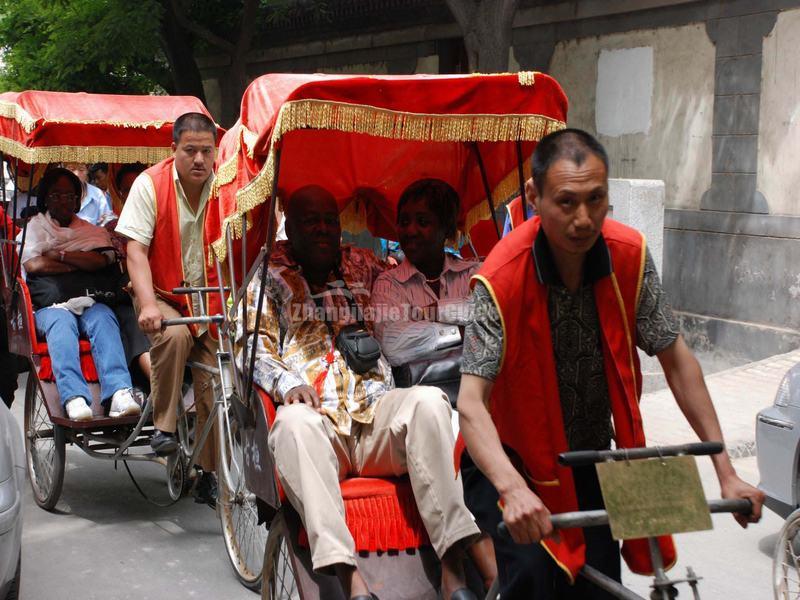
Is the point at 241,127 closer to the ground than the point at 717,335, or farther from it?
farther from it

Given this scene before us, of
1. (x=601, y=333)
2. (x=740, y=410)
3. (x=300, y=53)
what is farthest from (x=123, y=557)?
(x=300, y=53)

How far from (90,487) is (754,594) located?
412cm

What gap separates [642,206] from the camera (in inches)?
345

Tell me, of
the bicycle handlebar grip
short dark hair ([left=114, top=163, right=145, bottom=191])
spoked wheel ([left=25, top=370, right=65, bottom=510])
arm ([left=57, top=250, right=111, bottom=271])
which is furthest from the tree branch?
the bicycle handlebar grip

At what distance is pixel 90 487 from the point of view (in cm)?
693

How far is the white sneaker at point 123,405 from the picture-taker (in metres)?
6.11

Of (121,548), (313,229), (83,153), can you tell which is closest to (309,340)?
(313,229)

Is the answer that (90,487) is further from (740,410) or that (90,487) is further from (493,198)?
(740,410)

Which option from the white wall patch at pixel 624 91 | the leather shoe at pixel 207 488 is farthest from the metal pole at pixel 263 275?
the white wall patch at pixel 624 91

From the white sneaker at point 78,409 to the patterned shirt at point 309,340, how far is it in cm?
196

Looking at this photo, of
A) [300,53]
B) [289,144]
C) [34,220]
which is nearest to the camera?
[289,144]

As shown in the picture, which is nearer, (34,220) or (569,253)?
(569,253)

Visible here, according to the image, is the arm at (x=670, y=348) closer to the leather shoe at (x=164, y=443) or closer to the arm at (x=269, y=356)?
the arm at (x=269, y=356)

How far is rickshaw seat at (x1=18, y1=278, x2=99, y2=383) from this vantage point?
632 centimetres
